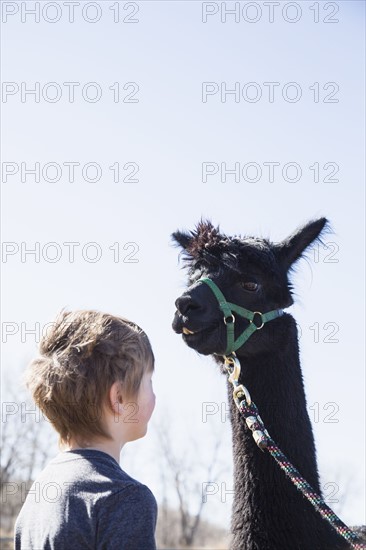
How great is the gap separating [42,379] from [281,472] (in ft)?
6.61

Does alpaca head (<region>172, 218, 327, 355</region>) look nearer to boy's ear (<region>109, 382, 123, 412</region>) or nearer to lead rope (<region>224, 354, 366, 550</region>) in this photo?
lead rope (<region>224, 354, 366, 550</region>)

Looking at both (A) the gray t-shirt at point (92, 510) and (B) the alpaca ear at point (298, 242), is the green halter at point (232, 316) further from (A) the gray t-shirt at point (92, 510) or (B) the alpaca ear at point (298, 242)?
(A) the gray t-shirt at point (92, 510)

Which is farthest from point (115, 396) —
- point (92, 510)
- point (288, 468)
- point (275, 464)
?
point (275, 464)

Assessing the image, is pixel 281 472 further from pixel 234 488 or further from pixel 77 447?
pixel 77 447

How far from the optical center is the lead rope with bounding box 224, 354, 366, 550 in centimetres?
334

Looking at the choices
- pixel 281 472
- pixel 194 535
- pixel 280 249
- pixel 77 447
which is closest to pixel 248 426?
pixel 281 472

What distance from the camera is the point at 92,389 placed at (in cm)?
220

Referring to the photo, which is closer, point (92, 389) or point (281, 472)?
point (92, 389)

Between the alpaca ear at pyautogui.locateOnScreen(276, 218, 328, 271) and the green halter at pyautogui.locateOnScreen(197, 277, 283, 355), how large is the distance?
40 cm

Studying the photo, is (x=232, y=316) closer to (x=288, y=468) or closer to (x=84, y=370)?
(x=288, y=468)

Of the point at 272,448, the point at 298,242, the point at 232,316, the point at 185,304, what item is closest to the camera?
the point at 272,448

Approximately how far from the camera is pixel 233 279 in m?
4.47

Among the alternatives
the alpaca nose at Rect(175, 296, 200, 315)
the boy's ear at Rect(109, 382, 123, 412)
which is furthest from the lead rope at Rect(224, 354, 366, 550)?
the boy's ear at Rect(109, 382, 123, 412)

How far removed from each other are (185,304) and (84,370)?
6.63ft
